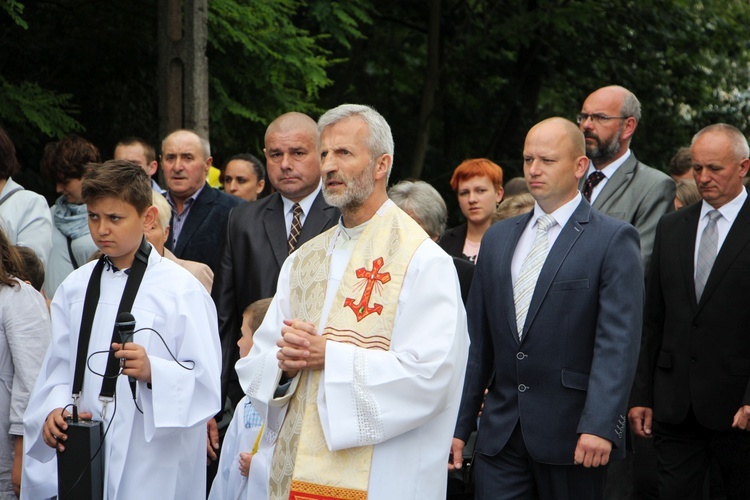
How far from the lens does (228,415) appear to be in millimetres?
6262

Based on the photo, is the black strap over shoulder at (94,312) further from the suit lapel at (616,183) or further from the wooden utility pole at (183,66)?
the wooden utility pole at (183,66)

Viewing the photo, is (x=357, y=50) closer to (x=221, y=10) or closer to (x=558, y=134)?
(x=221, y=10)

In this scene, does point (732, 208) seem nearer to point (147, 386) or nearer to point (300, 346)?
point (300, 346)

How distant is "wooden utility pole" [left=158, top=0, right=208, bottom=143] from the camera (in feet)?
28.7

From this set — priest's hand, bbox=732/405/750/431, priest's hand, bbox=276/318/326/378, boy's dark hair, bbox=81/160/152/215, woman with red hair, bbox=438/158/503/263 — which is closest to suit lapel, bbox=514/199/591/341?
priest's hand, bbox=276/318/326/378

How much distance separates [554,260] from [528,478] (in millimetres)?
990

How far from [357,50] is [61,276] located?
7.55m

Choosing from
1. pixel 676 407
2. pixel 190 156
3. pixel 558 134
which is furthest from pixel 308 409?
pixel 190 156

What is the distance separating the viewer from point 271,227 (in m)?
6.26

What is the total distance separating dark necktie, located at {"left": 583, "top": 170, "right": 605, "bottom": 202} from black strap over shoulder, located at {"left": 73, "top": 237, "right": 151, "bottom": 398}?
298 centimetres

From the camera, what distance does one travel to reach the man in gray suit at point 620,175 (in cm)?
669

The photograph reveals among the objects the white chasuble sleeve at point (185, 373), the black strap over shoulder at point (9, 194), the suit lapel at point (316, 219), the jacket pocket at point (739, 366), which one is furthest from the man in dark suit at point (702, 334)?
the black strap over shoulder at point (9, 194)

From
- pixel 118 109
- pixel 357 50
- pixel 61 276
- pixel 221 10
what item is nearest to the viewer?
pixel 61 276

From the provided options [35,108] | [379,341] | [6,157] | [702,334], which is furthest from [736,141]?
[35,108]
